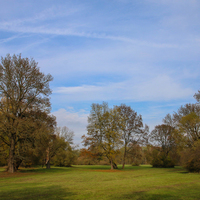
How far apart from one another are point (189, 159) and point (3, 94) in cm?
2990

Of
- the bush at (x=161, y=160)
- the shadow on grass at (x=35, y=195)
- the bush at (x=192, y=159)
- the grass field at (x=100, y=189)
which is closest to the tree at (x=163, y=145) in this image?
the bush at (x=161, y=160)

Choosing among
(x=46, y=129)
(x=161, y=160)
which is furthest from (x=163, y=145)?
(x=46, y=129)

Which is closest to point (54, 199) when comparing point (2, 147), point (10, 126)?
point (10, 126)

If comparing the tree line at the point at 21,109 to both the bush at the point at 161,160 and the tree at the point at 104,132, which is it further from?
the bush at the point at 161,160

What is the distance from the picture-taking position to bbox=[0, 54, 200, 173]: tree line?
26.4 metres

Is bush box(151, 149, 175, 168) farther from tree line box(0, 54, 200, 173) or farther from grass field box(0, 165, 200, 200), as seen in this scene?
grass field box(0, 165, 200, 200)

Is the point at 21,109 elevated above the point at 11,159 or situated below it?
above

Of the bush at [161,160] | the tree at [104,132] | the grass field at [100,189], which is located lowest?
the bush at [161,160]

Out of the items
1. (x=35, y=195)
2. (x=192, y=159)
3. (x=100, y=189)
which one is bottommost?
(x=100, y=189)

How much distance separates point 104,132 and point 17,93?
809 inches

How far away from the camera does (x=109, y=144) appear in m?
39.0

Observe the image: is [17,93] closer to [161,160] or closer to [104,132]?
[104,132]

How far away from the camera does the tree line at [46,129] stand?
26.4 meters

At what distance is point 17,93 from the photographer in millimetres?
28047
